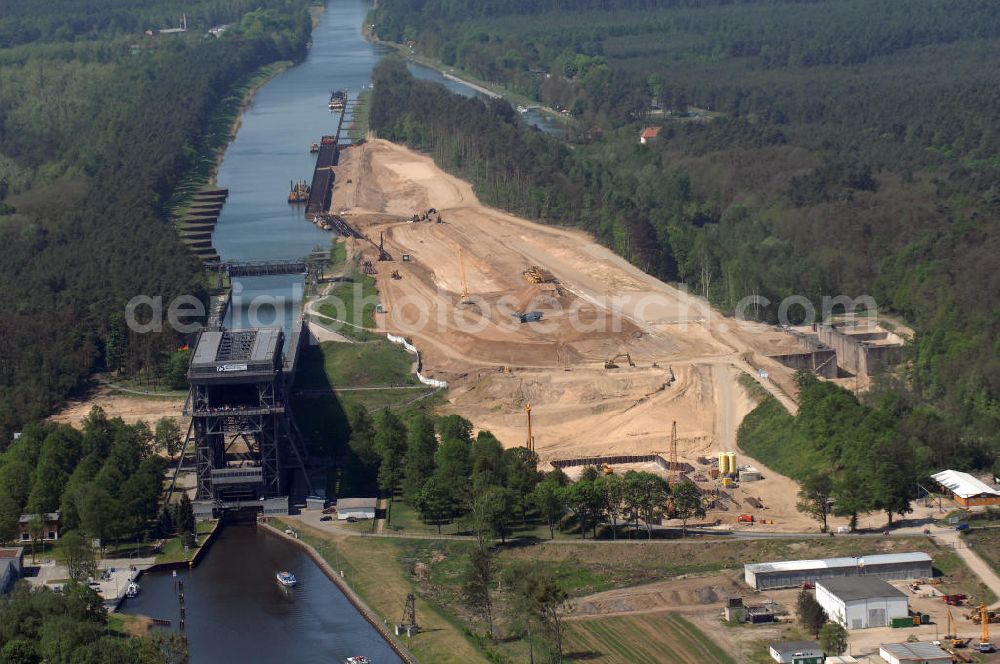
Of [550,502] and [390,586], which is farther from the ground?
[550,502]

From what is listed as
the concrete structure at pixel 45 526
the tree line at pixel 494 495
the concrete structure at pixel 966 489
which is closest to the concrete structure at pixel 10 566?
the concrete structure at pixel 45 526

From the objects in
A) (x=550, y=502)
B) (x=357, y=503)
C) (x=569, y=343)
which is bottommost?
(x=357, y=503)

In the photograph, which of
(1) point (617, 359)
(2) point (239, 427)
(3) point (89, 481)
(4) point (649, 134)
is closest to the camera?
(3) point (89, 481)

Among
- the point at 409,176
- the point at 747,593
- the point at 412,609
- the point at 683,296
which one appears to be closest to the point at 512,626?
the point at 412,609

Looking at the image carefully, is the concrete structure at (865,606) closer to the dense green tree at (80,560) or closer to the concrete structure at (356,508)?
the concrete structure at (356,508)

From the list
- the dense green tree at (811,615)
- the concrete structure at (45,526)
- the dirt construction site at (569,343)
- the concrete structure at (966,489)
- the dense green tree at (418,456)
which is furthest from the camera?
the dirt construction site at (569,343)

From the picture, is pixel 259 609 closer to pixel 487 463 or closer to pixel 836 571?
pixel 487 463

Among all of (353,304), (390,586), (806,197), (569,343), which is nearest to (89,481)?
(390,586)
